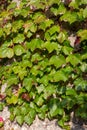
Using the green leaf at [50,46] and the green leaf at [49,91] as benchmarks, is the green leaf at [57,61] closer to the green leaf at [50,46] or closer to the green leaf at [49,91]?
the green leaf at [50,46]

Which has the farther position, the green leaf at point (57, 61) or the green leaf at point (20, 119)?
the green leaf at point (20, 119)

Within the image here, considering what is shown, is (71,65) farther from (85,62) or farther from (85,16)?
(85,16)

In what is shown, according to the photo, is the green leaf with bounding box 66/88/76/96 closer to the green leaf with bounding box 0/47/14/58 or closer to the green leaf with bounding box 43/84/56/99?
the green leaf with bounding box 43/84/56/99

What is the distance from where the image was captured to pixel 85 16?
3.42 metres

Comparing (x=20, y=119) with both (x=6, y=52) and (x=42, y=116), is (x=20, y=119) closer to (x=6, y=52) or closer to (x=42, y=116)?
(x=42, y=116)

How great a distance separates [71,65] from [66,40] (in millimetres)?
252

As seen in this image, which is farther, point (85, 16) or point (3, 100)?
point (3, 100)

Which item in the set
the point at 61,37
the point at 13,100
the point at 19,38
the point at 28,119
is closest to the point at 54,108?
the point at 28,119

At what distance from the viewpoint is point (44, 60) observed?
3.60 metres

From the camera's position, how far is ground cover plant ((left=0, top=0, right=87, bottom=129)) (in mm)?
3441

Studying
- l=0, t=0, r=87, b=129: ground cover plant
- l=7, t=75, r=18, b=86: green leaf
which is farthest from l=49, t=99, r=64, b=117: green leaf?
l=7, t=75, r=18, b=86: green leaf

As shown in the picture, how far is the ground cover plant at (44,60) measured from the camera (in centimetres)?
344

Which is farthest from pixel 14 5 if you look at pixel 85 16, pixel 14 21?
pixel 85 16

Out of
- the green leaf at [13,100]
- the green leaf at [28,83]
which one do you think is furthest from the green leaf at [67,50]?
the green leaf at [13,100]
